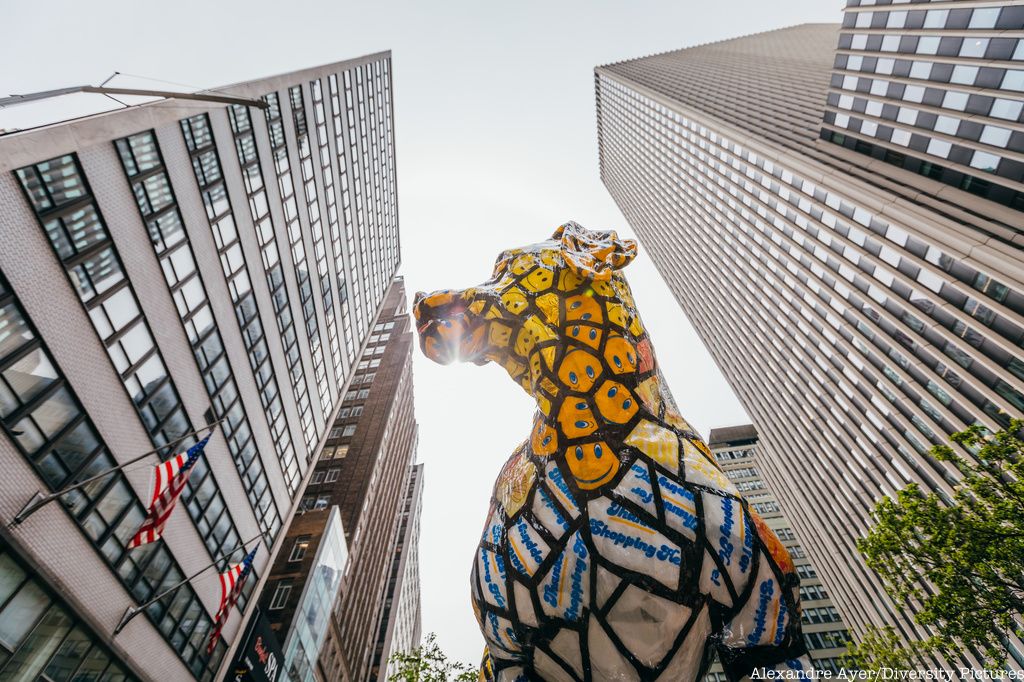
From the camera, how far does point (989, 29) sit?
27094 mm

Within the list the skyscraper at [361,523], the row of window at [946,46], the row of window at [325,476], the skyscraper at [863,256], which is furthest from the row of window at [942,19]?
the row of window at [325,476]

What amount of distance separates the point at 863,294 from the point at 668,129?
132 ft

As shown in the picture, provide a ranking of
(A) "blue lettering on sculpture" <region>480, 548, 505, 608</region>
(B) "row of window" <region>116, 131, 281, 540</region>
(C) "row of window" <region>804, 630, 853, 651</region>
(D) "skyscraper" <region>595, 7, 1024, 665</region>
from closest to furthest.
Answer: (A) "blue lettering on sculpture" <region>480, 548, 505, 608</region> → (B) "row of window" <region>116, 131, 281, 540</region> → (D) "skyscraper" <region>595, 7, 1024, 665</region> → (C) "row of window" <region>804, 630, 853, 651</region>

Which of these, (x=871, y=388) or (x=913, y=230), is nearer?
(x=913, y=230)

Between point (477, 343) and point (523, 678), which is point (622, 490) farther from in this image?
point (477, 343)

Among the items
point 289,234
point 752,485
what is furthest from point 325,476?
point 752,485

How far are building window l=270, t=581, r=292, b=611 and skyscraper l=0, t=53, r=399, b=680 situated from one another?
45.2ft

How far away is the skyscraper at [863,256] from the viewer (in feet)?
92.6

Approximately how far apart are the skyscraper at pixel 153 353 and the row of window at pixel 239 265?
0.09 metres

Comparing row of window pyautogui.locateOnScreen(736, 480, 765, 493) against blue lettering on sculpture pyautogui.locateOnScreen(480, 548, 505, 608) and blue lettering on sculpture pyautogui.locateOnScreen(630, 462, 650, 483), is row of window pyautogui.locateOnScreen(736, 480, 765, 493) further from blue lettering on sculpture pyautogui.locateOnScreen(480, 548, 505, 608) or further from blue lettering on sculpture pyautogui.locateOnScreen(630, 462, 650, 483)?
blue lettering on sculpture pyautogui.locateOnScreen(480, 548, 505, 608)

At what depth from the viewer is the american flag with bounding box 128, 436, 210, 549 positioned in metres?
11.3

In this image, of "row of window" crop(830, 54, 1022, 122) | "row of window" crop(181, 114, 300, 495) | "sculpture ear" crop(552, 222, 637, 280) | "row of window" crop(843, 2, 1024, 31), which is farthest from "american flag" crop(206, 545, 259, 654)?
"row of window" crop(843, 2, 1024, 31)

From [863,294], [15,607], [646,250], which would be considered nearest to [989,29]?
[863,294]

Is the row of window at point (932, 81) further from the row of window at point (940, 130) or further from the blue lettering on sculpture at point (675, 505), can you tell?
the blue lettering on sculpture at point (675, 505)
